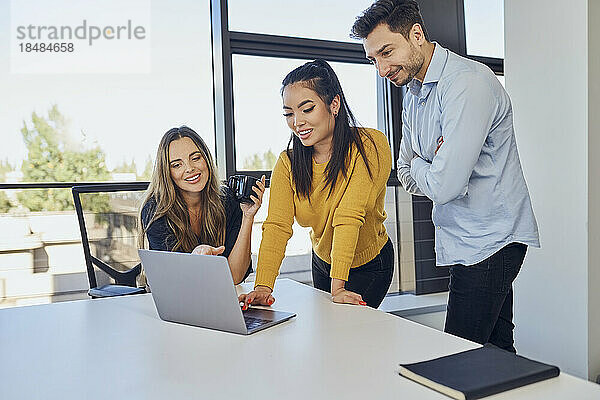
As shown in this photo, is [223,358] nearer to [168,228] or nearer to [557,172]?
[168,228]

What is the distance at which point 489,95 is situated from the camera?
1.66 metres

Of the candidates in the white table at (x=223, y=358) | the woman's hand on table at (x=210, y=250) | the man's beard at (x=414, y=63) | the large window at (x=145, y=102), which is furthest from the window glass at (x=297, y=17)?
the white table at (x=223, y=358)

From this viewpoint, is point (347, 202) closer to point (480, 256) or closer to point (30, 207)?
point (480, 256)

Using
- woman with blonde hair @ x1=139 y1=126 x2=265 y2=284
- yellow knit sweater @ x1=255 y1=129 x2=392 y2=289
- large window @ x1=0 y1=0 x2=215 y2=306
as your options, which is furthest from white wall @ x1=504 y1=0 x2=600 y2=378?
large window @ x1=0 y1=0 x2=215 y2=306

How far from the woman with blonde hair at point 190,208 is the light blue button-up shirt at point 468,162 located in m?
0.60

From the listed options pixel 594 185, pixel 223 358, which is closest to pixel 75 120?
pixel 223 358

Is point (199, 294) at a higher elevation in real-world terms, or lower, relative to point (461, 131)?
lower

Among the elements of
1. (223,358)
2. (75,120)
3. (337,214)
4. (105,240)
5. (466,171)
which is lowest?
(223,358)

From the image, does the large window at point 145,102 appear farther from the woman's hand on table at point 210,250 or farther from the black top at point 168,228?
the woman's hand on table at point 210,250

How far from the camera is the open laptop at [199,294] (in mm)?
1361

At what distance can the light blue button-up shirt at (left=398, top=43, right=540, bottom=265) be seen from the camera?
164 cm

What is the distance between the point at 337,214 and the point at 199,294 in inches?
20.0

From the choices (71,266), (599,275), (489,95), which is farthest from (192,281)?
(599,275)

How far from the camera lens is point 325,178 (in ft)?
6.12
